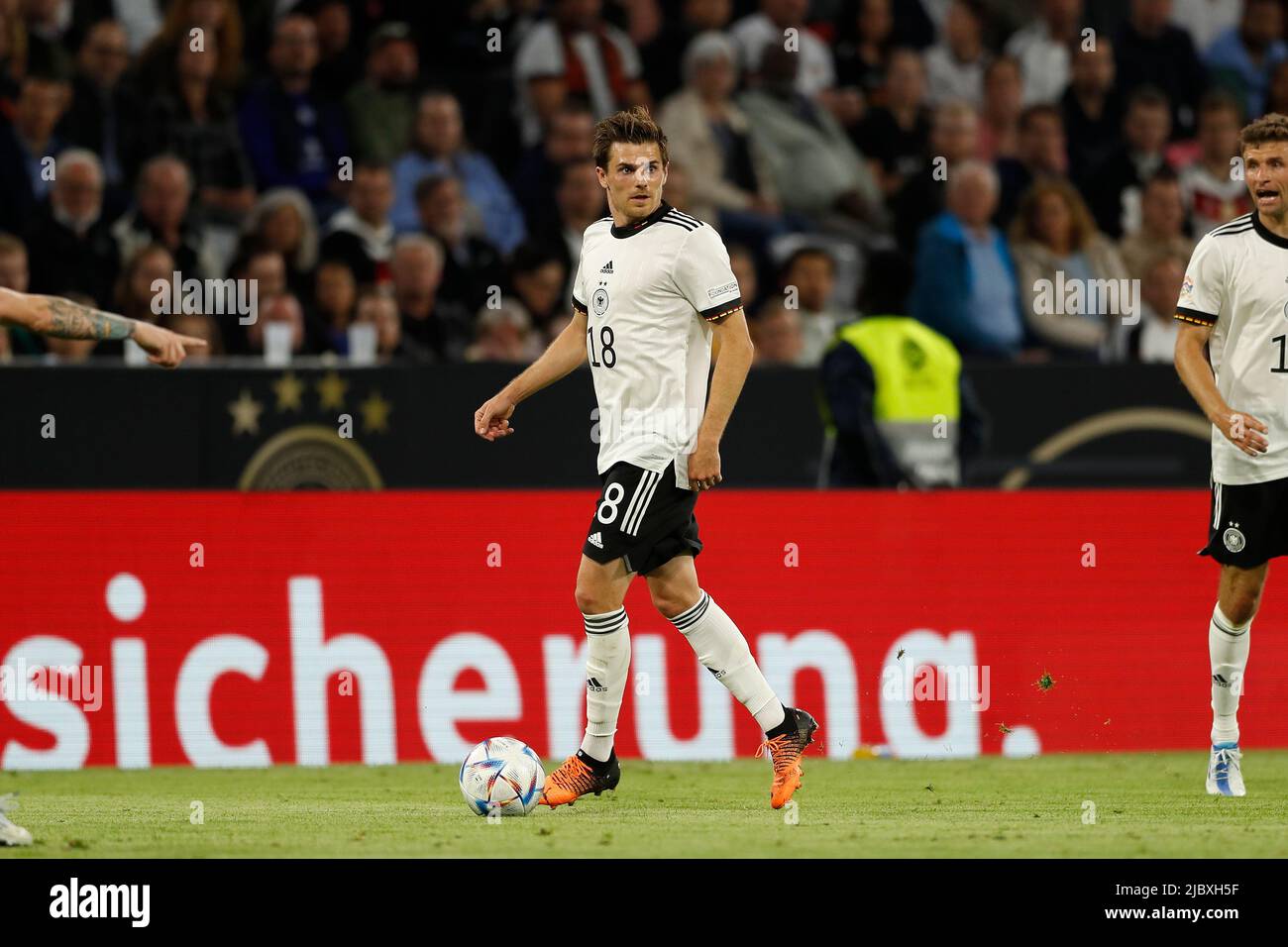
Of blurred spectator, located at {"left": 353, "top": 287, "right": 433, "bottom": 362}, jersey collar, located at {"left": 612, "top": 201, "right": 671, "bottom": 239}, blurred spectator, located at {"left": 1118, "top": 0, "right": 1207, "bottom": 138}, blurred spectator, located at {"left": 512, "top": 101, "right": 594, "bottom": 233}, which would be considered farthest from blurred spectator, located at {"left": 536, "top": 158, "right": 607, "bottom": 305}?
jersey collar, located at {"left": 612, "top": 201, "right": 671, "bottom": 239}

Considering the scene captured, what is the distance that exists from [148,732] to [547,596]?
206 centimetres

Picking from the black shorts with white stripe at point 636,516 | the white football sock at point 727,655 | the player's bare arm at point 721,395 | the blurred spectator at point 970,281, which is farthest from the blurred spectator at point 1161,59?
the black shorts with white stripe at point 636,516

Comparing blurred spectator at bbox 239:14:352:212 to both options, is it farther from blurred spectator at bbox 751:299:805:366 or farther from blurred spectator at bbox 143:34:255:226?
blurred spectator at bbox 751:299:805:366

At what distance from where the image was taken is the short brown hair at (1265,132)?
800 centimetres

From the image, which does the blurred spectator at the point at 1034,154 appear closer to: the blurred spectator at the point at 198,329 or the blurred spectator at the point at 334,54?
the blurred spectator at the point at 334,54

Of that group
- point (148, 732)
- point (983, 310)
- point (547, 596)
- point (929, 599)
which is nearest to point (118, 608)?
point (148, 732)

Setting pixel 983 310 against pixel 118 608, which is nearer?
pixel 118 608

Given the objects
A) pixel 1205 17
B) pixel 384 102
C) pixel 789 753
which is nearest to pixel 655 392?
pixel 789 753

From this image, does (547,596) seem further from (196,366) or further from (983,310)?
(983,310)

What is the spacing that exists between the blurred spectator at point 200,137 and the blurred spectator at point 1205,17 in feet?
26.0

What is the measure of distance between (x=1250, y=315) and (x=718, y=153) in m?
7.22

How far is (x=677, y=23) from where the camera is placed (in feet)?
52.5

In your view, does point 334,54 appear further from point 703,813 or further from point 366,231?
point 703,813
